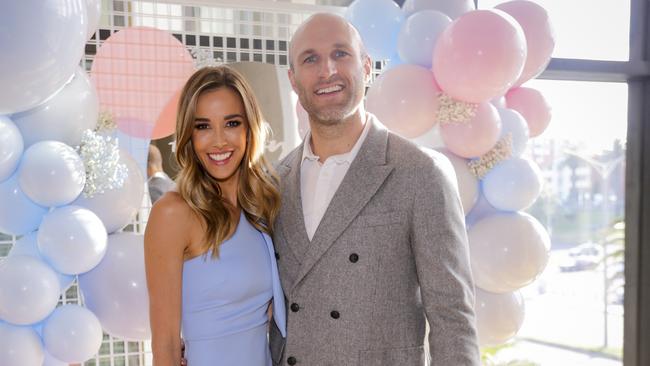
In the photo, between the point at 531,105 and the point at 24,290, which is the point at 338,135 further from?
the point at 531,105

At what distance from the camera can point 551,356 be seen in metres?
4.24

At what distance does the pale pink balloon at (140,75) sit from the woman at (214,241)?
1.06 metres

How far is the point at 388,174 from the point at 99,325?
4.18 ft

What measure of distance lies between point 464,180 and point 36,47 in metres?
1.65

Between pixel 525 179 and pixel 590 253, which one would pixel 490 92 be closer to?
pixel 525 179

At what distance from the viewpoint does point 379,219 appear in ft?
5.65

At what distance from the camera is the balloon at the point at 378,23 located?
2791 millimetres

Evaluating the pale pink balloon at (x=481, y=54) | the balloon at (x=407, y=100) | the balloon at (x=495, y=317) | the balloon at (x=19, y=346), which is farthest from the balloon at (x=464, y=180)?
the balloon at (x=19, y=346)

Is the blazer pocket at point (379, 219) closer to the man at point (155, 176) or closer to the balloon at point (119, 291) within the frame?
the balloon at point (119, 291)

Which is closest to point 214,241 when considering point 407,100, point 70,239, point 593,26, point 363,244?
point 363,244

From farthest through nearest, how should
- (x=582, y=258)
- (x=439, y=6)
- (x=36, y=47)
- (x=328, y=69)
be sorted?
1. (x=582, y=258)
2. (x=439, y=6)
3. (x=328, y=69)
4. (x=36, y=47)

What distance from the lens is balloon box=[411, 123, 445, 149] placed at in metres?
2.80

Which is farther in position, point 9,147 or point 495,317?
point 495,317

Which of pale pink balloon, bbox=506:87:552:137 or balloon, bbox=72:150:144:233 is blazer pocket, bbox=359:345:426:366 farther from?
pale pink balloon, bbox=506:87:552:137
